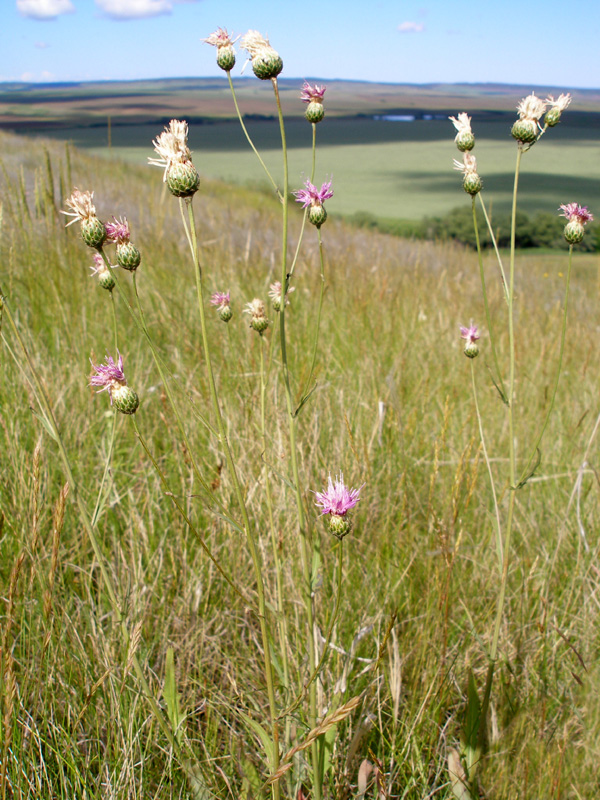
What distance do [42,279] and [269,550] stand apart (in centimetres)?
214

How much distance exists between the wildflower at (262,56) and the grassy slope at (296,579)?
652 mm

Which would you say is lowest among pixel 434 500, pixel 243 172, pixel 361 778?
pixel 361 778

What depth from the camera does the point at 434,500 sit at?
1927mm

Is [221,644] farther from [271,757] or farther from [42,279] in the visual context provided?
[42,279]

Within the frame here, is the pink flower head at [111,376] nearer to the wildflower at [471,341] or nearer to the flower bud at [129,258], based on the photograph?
the flower bud at [129,258]

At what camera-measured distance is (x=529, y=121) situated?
1.10 m

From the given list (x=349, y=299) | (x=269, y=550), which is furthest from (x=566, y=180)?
(x=269, y=550)

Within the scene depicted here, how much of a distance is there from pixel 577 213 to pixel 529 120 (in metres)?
0.25

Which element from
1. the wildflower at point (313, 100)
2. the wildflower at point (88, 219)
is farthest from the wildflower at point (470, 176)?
the wildflower at point (88, 219)

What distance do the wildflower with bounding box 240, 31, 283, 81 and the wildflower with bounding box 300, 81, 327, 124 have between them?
15 cm

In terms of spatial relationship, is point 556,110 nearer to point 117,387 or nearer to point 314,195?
point 314,195

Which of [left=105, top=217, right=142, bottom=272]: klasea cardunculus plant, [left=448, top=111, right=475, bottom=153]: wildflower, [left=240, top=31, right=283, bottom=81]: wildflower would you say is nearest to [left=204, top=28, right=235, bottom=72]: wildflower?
[left=240, top=31, right=283, bottom=81]: wildflower

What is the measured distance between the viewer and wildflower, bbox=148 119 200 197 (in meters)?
0.79

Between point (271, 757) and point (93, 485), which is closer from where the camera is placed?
point (271, 757)
